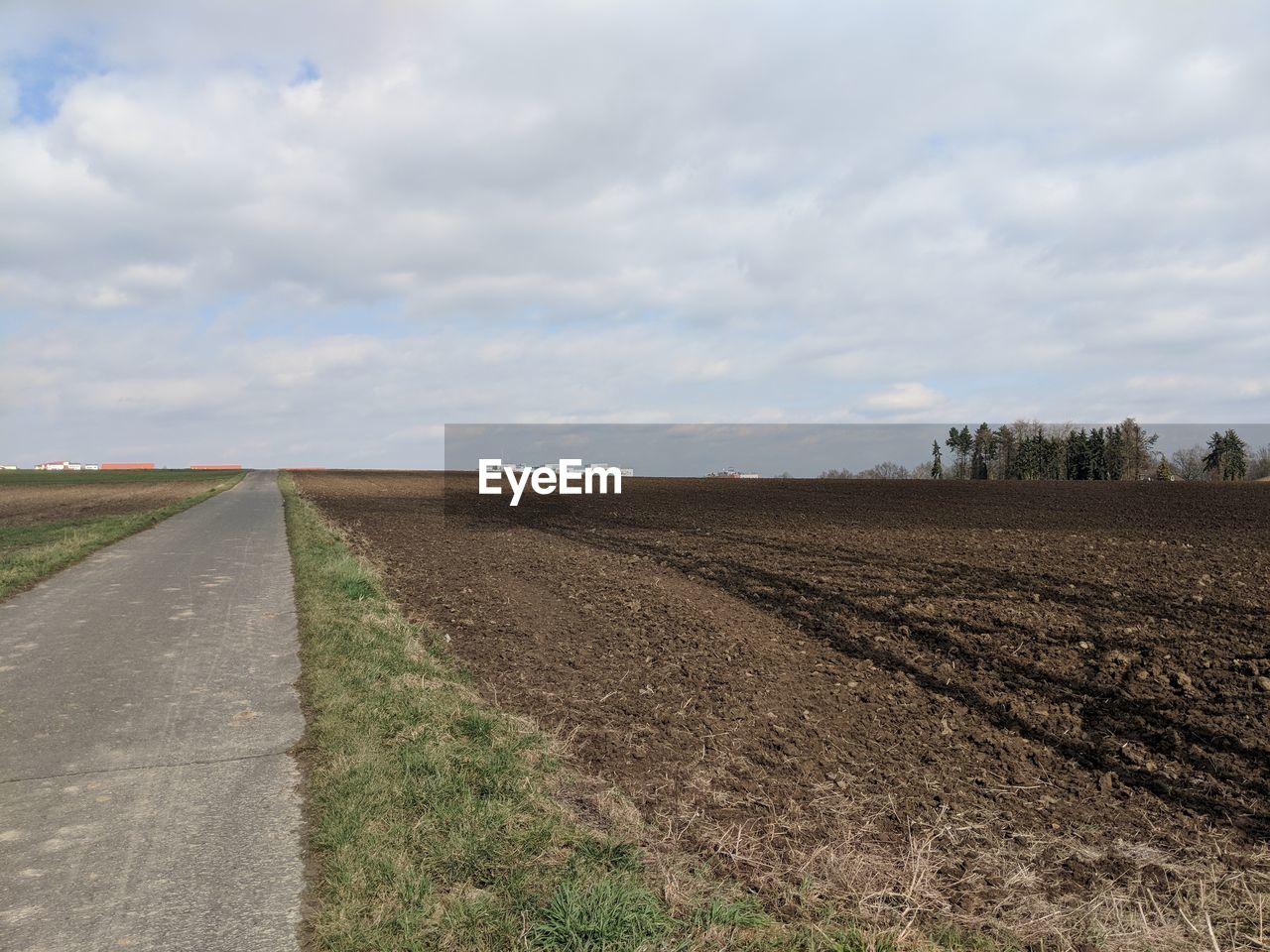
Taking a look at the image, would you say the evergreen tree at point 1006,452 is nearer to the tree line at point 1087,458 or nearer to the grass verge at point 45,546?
the tree line at point 1087,458

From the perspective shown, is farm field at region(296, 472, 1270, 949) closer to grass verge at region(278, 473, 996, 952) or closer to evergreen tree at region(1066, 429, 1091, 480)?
grass verge at region(278, 473, 996, 952)

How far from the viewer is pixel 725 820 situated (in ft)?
15.9

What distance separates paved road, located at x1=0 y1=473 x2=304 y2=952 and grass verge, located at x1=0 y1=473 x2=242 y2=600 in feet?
7.27

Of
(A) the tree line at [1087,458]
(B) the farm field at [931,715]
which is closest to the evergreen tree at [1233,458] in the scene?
(A) the tree line at [1087,458]

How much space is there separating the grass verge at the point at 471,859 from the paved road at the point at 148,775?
0.82 ft

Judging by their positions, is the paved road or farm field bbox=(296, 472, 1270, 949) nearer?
the paved road

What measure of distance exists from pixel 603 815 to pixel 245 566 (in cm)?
1158

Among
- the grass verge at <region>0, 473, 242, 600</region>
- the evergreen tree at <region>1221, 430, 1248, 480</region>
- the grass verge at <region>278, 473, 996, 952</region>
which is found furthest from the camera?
the evergreen tree at <region>1221, 430, 1248, 480</region>

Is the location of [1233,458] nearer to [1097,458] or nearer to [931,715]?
[1097,458]

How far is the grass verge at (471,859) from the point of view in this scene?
3359 millimetres

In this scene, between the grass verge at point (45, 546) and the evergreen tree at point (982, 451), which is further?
the evergreen tree at point (982, 451)

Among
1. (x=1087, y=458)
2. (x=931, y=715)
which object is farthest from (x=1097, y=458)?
(x=931, y=715)

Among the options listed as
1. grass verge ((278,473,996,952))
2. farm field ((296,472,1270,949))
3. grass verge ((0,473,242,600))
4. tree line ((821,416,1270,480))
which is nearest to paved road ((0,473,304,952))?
grass verge ((278,473,996,952))

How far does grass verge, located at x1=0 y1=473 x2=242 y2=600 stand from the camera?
1240 centimetres
